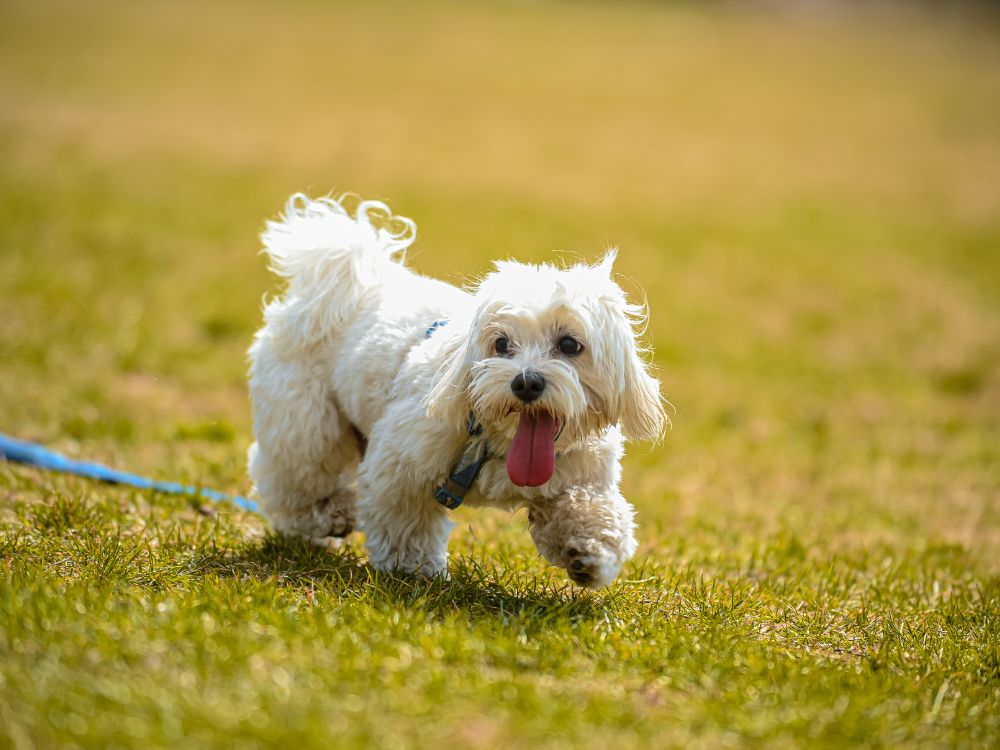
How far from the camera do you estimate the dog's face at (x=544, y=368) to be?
4141 millimetres

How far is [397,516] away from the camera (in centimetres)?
469

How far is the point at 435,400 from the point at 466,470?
34 cm

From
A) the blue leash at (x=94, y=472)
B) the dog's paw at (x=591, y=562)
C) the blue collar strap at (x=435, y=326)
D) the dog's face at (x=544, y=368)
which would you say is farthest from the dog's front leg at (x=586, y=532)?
the blue leash at (x=94, y=472)

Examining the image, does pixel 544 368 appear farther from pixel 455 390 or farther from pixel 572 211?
pixel 572 211

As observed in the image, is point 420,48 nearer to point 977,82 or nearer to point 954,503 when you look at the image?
point 977,82

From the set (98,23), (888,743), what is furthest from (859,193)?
(98,23)

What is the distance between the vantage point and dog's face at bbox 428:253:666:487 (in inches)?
163

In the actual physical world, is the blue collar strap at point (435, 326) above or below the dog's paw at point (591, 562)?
above

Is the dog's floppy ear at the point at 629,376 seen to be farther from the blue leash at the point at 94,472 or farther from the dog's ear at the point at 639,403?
the blue leash at the point at 94,472

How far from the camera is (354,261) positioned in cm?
523

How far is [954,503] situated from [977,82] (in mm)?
31054

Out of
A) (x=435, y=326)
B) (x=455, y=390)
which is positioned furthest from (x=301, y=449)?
(x=455, y=390)

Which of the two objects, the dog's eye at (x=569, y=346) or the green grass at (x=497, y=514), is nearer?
the green grass at (x=497, y=514)

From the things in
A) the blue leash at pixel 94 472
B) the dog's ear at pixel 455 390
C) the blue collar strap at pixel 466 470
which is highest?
the dog's ear at pixel 455 390
